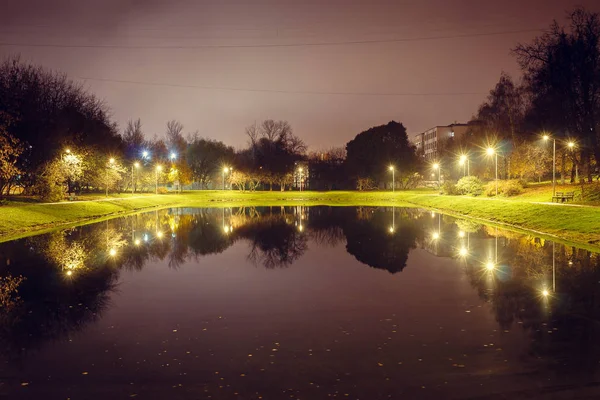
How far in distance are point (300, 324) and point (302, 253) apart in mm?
10833

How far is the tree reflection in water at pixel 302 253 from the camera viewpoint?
32.9ft

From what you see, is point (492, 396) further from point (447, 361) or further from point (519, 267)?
point (519, 267)

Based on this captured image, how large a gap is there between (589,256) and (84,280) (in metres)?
17.4

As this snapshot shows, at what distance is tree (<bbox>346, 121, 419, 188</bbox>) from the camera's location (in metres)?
112

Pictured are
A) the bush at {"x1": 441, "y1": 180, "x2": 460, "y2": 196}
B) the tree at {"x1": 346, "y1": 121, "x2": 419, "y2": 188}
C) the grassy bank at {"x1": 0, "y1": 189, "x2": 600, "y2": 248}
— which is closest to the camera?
the grassy bank at {"x1": 0, "y1": 189, "x2": 600, "y2": 248}

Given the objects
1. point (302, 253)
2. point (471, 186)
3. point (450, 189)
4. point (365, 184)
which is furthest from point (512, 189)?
point (365, 184)

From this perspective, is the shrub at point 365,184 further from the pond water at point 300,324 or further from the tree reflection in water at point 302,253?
the pond water at point 300,324

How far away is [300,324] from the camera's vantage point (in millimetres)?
10438

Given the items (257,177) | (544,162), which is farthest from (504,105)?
(257,177)

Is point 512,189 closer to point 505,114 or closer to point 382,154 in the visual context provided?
point 505,114

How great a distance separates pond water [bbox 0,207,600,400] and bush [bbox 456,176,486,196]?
141ft

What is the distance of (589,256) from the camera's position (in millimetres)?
19547

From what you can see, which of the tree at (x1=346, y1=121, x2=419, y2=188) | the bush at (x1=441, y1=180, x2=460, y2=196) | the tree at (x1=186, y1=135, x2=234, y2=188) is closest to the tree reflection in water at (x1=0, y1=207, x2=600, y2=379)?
the bush at (x1=441, y1=180, x2=460, y2=196)

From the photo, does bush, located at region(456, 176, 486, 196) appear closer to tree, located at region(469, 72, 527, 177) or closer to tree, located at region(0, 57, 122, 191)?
tree, located at region(469, 72, 527, 177)
